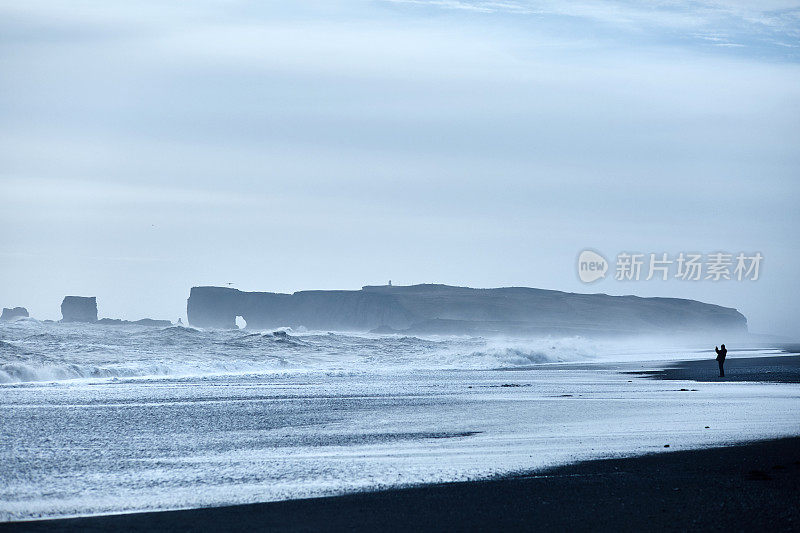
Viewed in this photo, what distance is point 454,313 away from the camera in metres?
142

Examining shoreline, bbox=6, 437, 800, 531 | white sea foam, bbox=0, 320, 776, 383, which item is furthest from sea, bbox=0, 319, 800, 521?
shoreline, bbox=6, 437, 800, 531

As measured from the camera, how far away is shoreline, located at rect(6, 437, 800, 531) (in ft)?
21.6

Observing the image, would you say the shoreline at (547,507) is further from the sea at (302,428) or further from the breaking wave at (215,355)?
the breaking wave at (215,355)

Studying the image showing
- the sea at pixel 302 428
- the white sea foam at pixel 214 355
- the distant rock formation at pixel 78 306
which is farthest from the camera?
the distant rock formation at pixel 78 306

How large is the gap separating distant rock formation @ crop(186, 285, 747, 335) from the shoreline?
11227 centimetres

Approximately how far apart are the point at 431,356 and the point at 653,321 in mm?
117782

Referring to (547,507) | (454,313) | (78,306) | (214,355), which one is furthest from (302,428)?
(454,313)

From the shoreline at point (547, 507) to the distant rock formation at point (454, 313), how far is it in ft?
368

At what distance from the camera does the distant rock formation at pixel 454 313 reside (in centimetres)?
12134

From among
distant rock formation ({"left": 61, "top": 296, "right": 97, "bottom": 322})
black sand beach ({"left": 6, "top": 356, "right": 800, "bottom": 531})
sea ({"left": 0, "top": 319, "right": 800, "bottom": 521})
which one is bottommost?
sea ({"left": 0, "top": 319, "right": 800, "bottom": 521})

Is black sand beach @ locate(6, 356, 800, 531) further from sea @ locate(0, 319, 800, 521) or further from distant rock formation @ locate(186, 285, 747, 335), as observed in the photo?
distant rock formation @ locate(186, 285, 747, 335)

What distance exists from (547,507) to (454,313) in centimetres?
13554

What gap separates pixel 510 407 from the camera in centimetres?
1670

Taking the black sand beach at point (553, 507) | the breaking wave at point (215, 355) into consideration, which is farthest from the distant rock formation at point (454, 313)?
the black sand beach at point (553, 507)
